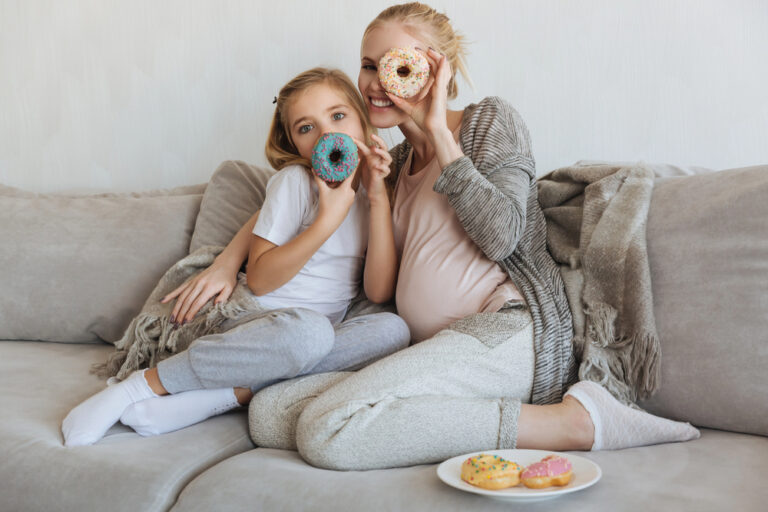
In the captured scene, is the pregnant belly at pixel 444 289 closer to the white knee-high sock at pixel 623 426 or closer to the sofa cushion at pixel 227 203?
the white knee-high sock at pixel 623 426

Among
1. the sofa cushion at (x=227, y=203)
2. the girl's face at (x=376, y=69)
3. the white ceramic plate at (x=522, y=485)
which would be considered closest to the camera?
the white ceramic plate at (x=522, y=485)

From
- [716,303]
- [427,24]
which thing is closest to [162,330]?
[427,24]

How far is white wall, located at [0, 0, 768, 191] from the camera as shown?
1801 millimetres

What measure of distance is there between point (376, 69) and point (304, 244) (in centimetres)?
44

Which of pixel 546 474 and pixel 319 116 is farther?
pixel 319 116

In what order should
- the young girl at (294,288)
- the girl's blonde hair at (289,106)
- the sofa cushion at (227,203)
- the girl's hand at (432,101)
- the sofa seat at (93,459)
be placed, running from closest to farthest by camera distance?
the sofa seat at (93,459) < the young girl at (294,288) < the girl's hand at (432,101) < the girl's blonde hair at (289,106) < the sofa cushion at (227,203)

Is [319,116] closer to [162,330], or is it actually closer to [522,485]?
[162,330]

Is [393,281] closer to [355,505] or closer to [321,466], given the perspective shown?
[321,466]

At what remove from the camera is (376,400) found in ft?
3.97

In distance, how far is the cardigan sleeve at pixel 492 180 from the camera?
4.64ft

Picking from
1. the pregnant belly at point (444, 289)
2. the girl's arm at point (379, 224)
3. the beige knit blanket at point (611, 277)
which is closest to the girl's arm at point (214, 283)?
the girl's arm at point (379, 224)

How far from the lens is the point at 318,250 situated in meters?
1.67

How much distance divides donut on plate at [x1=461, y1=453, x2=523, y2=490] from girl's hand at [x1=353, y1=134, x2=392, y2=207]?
29.3 inches

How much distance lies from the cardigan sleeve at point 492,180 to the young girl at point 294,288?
0.22 m
